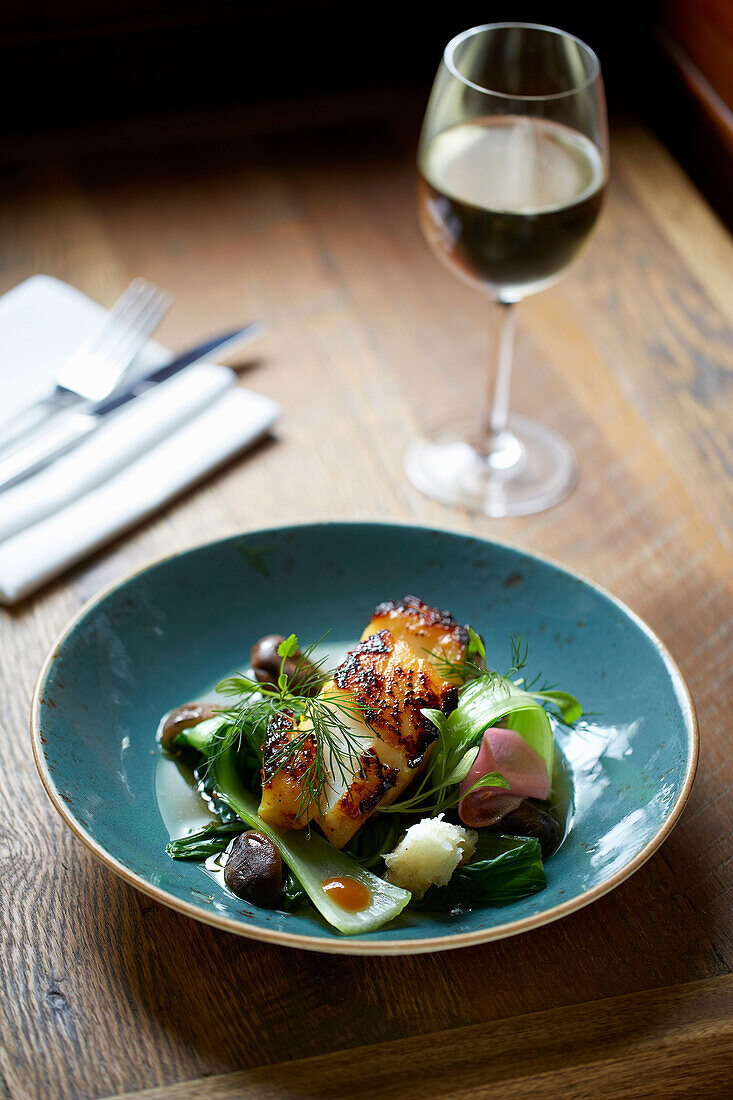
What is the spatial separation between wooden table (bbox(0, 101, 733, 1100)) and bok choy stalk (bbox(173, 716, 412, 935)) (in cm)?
8

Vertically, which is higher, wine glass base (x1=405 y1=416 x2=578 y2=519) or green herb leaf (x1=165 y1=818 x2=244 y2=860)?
green herb leaf (x1=165 y1=818 x2=244 y2=860)

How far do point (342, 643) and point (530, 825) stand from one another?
0.31m

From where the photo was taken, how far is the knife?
4.44 feet

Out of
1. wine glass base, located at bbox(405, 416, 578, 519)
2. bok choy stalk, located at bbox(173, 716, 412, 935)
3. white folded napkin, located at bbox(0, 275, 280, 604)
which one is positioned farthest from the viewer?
wine glass base, located at bbox(405, 416, 578, 519)

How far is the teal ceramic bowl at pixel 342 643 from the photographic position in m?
0.85

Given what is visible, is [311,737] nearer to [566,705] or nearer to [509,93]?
[566,705]

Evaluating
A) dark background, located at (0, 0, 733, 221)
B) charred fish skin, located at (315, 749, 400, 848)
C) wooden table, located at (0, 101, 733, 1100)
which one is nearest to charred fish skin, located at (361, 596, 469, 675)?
charred fish skin, located at (315, 749, 400, 848)

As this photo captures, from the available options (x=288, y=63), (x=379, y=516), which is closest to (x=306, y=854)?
(x=379, y=516)

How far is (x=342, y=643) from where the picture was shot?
3.77 ft

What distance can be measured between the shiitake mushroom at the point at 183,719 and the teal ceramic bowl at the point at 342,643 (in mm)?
20

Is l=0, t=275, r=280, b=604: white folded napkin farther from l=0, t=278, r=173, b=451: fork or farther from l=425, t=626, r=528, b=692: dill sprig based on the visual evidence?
l=425, t=626, r=528, b=692: dill sprig

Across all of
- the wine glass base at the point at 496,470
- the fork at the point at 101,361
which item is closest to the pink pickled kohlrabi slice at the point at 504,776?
the wine glass base at the point at 496,470

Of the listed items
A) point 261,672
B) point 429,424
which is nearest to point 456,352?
point 429,424

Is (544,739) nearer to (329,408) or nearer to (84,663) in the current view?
(84,663)
